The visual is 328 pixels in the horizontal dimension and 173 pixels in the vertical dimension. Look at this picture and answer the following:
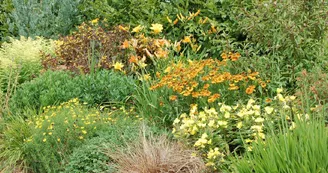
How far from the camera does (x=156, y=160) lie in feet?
15.9

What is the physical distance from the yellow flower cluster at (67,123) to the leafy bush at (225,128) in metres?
0.99

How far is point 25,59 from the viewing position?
7.92 metres

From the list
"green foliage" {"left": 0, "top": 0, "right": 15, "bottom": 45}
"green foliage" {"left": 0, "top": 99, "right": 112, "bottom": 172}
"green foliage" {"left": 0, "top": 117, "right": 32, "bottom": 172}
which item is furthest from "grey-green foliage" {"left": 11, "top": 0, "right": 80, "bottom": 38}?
"green foliage" {"left": 0, "top": 99, "right": 112, "bottom": 172}

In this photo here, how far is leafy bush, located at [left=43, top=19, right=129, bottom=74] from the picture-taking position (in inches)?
299

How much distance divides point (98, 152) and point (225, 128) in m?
1.19

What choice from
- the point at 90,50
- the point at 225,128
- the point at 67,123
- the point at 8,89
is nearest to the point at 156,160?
the point at 225,128

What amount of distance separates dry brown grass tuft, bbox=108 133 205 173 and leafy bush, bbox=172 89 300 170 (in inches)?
4.8

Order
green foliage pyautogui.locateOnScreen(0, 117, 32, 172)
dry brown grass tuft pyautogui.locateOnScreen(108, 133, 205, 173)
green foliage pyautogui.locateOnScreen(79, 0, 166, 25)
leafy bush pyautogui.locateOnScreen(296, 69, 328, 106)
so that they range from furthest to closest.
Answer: green foliage pyautogui.locateOnScreen(79, 0, 166, 25)
green foliage pyautogui.locateOnScreen(0, 117, 32, 172)
leafy bush pyautogui.locateOnScreen(296, 69, 328, 106)
dry brown grass tuft pyautogui.locateOnScreen(108, 133, 205, 173)

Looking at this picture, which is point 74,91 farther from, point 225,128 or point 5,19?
point 5,19

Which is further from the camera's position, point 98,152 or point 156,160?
point 98,152

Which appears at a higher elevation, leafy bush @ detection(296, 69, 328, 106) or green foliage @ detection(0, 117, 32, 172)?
leafy bush @ detection(296, 69, 328, 106)

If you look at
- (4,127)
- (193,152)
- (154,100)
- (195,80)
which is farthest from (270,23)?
(4,127)

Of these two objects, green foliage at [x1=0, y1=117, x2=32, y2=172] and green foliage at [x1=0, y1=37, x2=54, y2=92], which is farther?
green foliage at [x1=0, y1=37, x2=54, y2=92]

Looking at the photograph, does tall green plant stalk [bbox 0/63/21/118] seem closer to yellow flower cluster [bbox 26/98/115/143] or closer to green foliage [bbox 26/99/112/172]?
yellow flower cluster [bbox 26/98/115/143]
